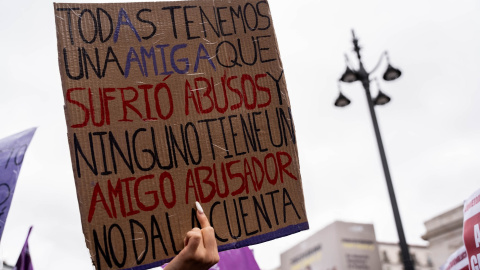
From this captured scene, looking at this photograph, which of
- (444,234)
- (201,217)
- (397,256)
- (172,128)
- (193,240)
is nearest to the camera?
(193,240)

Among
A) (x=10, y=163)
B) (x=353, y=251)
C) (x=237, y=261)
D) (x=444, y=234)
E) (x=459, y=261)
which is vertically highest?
(x=10, y=163)

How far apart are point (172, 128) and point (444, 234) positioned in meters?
34.7

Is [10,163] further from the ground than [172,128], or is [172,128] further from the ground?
[10,163]

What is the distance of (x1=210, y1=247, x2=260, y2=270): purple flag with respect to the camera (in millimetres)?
4289

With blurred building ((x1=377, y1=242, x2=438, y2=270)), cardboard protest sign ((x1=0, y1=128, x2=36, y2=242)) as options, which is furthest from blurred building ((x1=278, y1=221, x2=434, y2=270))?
cardboard protest sign ((x1=0, y1=128, x2=36, y2=242))

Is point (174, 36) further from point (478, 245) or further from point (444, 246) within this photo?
point (444, 246)

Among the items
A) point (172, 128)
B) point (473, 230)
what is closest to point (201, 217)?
point (172, 128)

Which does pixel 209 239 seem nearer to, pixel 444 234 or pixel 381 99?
pixel 381 99

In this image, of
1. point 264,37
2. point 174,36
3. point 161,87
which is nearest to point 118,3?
point 174,36

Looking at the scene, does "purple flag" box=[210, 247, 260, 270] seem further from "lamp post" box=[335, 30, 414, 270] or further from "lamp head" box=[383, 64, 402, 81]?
"lamp head" box=[383, 64, 402, 81]

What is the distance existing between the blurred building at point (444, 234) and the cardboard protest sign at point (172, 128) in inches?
1265

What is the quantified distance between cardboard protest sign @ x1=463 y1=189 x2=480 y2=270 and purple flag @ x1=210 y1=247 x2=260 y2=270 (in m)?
1.66

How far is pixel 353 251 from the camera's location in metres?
54.8

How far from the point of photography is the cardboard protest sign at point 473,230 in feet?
10.9
